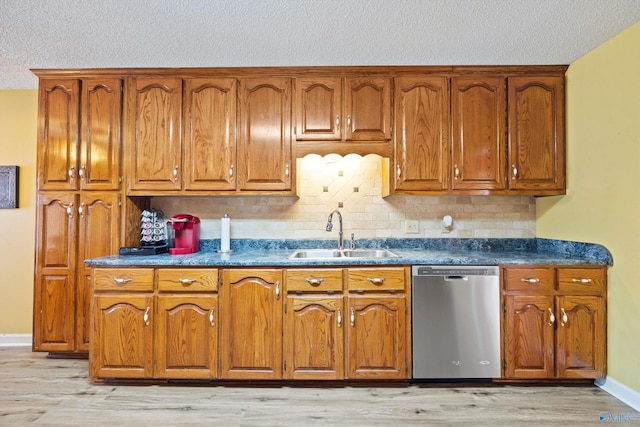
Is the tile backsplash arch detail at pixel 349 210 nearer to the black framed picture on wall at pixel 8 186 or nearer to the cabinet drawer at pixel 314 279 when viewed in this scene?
the cabinet drawer at pixel 314 279

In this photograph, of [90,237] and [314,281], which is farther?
[90,237]

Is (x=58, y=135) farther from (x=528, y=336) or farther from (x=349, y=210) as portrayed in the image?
(x=528, y=336)

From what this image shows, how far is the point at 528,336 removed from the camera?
237cm

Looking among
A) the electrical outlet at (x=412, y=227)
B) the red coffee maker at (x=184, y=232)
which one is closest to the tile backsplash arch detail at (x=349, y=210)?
the electrical outlet at (x=412, y=227)

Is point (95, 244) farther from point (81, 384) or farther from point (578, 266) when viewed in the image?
point (578, 266)

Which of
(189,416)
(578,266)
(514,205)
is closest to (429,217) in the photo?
(514,205)

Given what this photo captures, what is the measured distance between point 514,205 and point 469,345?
1345mm

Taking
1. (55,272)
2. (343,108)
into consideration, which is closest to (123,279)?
(55,272)

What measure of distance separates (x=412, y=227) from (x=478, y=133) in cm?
90

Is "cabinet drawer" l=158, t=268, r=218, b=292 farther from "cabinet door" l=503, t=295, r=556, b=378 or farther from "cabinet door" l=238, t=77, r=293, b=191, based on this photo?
"cabinet door" l=503, t=295, r=556, b=378

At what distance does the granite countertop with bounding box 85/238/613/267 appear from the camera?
2.36 metres

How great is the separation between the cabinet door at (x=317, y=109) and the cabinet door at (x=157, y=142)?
919mm

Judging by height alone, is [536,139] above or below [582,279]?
above

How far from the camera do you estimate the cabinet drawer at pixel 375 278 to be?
2367 mm
